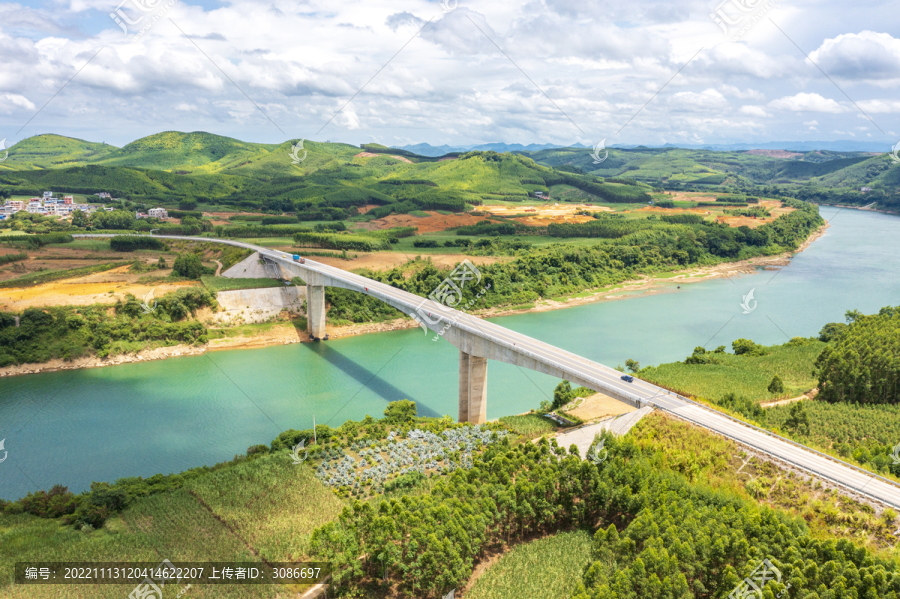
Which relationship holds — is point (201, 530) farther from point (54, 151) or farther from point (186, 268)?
point (54, 151)

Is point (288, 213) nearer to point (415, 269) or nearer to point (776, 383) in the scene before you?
point (415, 269)

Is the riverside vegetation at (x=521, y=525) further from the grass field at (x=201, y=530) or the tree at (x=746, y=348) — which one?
the tree at (x=746, y=348)

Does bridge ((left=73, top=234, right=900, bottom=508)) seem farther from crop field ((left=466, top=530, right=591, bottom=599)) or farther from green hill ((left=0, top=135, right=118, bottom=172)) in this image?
green hill ((left=0, top=135, right=118, bottom=172))

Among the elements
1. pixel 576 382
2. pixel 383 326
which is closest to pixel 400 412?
pixel 576 382

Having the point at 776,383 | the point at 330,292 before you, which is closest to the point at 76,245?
the point at 330,292

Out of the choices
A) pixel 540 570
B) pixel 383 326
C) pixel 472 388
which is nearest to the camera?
pixel 540 570

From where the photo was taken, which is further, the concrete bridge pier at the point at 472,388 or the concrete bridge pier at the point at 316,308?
the concrete bridge pier at the point at 316,308

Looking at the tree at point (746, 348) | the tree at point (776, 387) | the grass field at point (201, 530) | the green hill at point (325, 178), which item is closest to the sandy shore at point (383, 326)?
the tree at point (746, 348)
